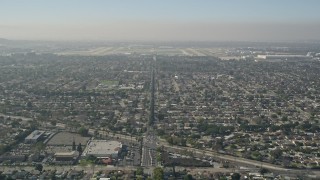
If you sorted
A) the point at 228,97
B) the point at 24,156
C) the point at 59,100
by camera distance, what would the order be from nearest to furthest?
1. the point at 24,156
2. the point at 59,100
3. the point at 228,97

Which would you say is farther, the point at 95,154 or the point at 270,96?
the point at 270,96

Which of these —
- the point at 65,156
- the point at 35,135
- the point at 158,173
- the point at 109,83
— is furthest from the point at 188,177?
the point at 109,83

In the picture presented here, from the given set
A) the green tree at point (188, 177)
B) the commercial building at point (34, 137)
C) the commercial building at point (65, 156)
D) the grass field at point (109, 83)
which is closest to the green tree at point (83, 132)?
the commercial building at point (34, 137)

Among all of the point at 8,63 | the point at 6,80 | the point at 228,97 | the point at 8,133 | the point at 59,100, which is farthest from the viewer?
the point at 8,63

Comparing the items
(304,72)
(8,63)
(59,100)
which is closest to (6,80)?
(59,100)

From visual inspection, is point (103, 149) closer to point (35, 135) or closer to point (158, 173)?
point (158, 173)

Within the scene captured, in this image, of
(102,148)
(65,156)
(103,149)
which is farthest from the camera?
(102,148)

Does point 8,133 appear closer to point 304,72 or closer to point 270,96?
point 270,96

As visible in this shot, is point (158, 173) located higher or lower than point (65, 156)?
higher

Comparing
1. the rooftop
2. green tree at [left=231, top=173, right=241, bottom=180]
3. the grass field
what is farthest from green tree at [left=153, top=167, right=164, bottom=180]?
the grass field
